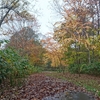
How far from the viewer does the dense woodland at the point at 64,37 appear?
49.5 ft

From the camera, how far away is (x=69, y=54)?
2248 centimetres

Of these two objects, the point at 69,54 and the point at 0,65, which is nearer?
the point at 0,65

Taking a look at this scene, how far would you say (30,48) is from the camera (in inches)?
1060

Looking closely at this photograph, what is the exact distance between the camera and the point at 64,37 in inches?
749

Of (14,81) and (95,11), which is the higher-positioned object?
(95,11)

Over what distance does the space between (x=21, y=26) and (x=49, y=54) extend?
247 inches

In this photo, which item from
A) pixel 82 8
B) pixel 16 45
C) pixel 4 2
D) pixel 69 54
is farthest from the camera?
pixel 16 45

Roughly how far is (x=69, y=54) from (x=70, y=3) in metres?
6.66

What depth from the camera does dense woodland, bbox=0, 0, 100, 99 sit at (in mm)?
15086

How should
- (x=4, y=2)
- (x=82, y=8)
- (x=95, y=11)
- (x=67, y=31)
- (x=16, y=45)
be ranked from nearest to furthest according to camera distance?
1. (x=4, y=2)
2. (x=67, y=31)
3. (x=82, y=8)
4. (x=95, y=11)
5. (x=16, y=45)

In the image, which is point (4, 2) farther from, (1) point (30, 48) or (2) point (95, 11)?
(1) point (30, 48)

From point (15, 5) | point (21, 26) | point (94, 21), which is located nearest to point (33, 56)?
point (21, 26)

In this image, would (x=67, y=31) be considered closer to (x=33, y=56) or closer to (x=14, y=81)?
(x=14, y=81)

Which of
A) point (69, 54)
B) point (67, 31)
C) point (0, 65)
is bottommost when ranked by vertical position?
point (0, 65)
